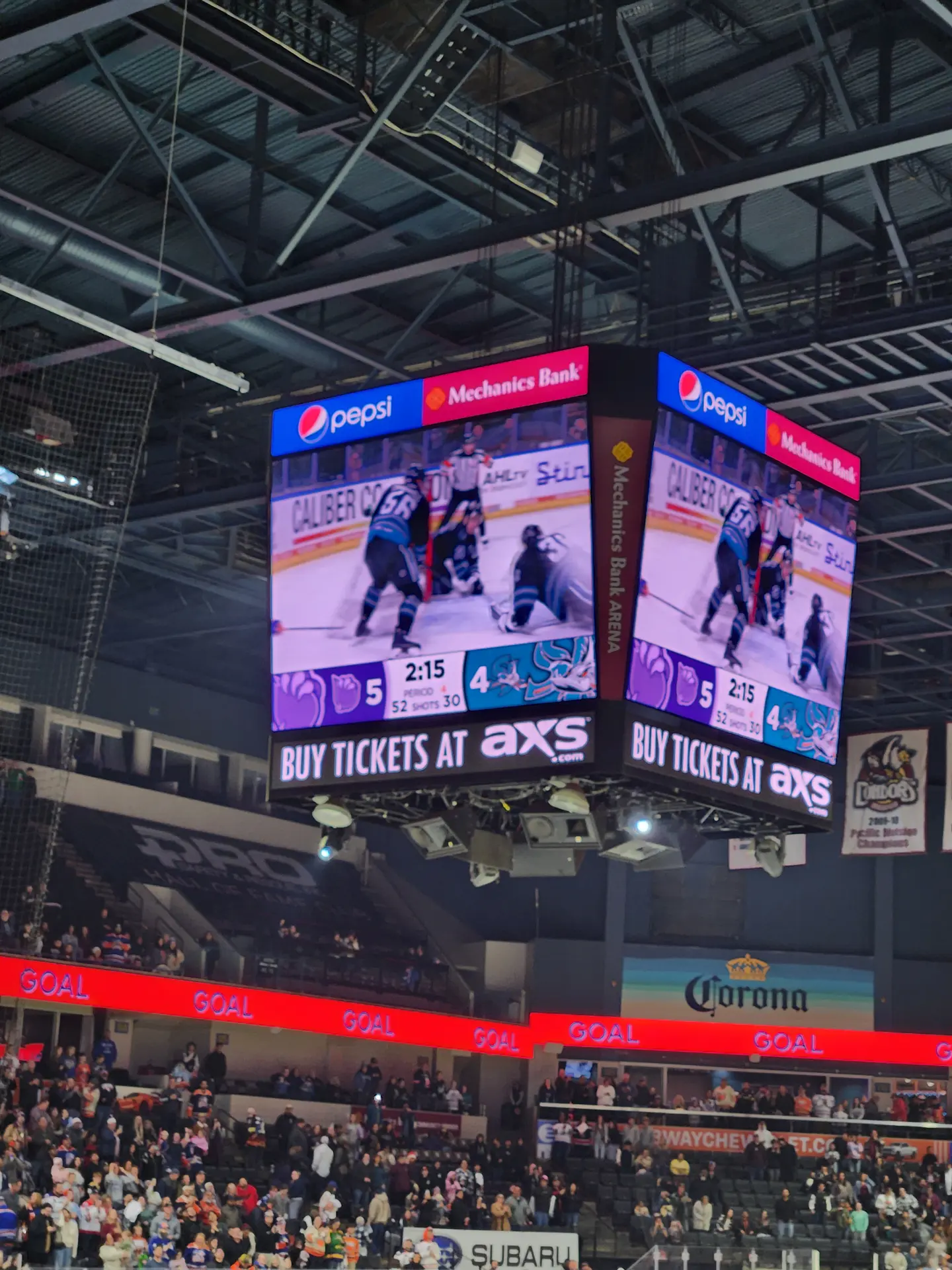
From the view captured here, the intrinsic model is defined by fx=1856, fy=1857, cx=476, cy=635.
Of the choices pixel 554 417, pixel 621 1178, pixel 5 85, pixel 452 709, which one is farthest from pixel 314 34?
pixel 621 1178

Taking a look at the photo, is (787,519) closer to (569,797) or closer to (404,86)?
(569,797)

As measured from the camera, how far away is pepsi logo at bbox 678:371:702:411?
12.7 m

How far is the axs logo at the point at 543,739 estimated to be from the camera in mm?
12250

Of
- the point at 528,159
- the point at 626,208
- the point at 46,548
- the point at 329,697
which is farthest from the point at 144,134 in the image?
the point at 46,548

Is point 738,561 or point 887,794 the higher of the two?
point 887,794

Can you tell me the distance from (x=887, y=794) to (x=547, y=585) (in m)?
18.7

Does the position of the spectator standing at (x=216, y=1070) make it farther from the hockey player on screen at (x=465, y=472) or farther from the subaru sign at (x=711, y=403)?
the subaru sign at (x=711, y=403)

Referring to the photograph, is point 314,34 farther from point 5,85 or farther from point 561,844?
point 561,844

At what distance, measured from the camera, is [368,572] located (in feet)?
43.9

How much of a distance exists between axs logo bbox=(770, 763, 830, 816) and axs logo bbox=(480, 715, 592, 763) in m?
1.98

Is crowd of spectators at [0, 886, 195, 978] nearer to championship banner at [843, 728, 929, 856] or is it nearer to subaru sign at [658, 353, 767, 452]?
championship banner at [843, 728, 929, 856]

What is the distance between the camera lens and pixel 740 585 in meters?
13.3

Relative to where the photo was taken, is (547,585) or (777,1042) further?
(777,1042)

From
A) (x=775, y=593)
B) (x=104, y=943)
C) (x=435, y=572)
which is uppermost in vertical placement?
(x=775, y=593)
